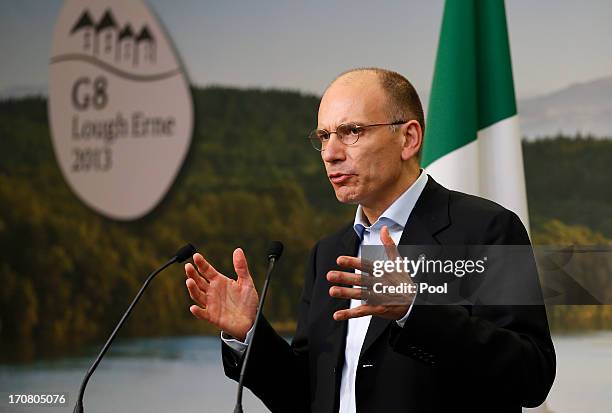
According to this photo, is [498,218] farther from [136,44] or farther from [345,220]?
[136,44]

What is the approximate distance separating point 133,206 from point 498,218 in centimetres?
299

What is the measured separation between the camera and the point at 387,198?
6.95 ft

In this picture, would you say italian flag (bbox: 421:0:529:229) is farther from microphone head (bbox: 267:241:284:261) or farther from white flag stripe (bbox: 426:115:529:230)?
microphone head (bbox: 267:241:284:261)

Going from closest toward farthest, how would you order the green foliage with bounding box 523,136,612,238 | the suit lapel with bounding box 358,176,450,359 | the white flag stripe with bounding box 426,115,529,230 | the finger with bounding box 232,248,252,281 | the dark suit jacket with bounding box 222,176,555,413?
the dark suit jacket with bounding box 222,176,555,413 < the suit lapel with bounding box 358,176,450,359 < the finger with bounding box 232,248,252,281 < the white flag stripe with bounding box 426,115,529,230 < the green foliage with bounding box 523,136,612,238

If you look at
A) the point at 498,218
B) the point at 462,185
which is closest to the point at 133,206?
the point at 462,185

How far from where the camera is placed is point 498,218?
191 cm

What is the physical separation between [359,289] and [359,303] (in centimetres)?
48

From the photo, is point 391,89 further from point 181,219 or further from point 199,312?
point 181,219

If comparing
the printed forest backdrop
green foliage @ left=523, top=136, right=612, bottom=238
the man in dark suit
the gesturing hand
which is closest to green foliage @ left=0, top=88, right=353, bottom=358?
the printed forest backdrop

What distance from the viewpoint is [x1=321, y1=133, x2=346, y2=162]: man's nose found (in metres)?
2.07

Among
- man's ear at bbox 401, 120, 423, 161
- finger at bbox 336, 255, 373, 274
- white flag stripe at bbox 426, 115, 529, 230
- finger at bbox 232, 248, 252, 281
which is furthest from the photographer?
white flag stripe at bbox 426, 115, 529, 230

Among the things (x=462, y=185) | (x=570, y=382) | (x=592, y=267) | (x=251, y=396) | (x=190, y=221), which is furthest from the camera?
(x=190, y=221)

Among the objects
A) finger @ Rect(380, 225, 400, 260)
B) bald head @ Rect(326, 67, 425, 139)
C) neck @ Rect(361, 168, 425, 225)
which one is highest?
bald head @ Rect(326, 67, 425, 139)

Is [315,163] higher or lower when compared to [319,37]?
lower
